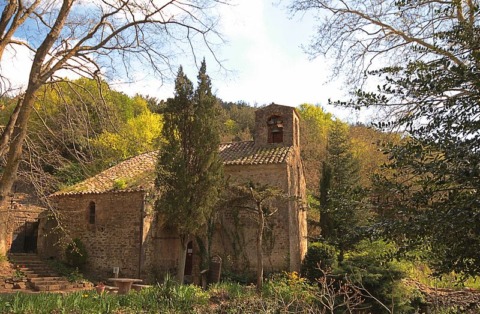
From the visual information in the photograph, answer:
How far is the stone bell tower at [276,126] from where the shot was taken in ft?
64.5

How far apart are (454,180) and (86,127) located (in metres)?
8.37

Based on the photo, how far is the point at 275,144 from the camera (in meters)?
19.8

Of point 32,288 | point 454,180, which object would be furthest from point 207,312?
point 32,288

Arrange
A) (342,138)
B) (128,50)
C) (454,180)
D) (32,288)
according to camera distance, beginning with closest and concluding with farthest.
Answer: (454,180) < (128,50) < (32,288) < (342,138)

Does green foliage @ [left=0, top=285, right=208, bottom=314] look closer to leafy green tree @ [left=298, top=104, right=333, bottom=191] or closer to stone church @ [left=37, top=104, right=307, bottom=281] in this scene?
stone church @ [left=37, top=104, right=307, bottom=281]

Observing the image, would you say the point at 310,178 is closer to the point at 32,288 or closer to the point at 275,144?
the point at 275,144

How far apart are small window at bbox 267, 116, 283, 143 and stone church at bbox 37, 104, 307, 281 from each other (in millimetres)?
50

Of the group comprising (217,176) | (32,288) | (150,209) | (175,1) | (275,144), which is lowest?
(32,288)

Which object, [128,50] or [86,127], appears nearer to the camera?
[128,50]

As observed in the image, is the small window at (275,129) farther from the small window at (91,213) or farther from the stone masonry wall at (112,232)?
the small window at (91,213)

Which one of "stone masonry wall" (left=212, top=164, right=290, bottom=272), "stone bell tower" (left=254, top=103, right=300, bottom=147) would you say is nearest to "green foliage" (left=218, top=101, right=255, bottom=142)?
"stone bell tower" (left=254, top=103, right=300, bottom=147)

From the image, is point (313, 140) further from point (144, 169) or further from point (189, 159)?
point (189, 159)

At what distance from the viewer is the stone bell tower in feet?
64.5

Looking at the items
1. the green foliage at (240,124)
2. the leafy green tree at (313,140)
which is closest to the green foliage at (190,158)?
the leafy green tree at (313,140)
